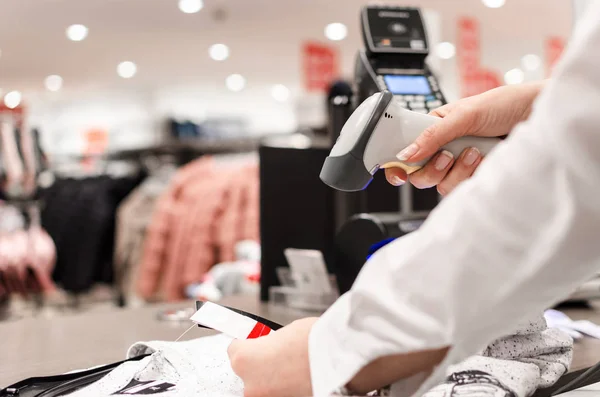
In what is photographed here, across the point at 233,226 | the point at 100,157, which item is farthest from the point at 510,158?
the point at 100,157

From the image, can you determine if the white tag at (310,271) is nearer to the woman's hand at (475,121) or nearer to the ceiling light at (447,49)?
the woman's hand at (475,121)

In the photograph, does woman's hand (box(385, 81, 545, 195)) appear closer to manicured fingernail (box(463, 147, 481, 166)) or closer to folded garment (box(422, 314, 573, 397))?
manicured fingernail (box(463, 147, 481, 166))

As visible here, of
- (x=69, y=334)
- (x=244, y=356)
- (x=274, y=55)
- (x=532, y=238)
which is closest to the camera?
(x=532, y=238)

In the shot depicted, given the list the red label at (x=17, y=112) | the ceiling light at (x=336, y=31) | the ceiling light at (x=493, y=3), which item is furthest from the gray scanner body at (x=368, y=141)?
the ceiling light at (x=336, y=31)

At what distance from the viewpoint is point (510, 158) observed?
1.53 ft

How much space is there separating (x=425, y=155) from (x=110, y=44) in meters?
7.70

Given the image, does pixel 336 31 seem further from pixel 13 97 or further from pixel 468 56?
pixel 13 97

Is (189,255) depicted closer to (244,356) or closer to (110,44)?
(244,356)

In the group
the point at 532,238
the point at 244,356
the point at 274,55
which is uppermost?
the point at 274,55

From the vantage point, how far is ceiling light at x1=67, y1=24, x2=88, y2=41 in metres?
7.02

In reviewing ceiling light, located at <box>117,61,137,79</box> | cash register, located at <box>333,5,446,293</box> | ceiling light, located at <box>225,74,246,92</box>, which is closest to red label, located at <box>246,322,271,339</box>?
cash register, located at <box>333,5,446,293</box>

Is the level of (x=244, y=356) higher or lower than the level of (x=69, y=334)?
higher

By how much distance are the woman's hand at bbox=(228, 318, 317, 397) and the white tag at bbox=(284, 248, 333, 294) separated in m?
0.65

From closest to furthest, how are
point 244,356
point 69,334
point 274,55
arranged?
point 244,356
point 69,334
point 274,55
